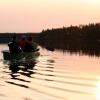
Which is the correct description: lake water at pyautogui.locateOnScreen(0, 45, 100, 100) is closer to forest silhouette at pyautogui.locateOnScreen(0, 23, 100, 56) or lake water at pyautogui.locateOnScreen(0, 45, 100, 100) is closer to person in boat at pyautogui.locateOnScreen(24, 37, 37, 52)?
person in boat at pyautogui.locateOnScreen(24, 37, 37, 52)

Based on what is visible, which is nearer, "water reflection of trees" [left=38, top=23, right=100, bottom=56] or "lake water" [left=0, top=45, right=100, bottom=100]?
"lake water" [left=0, top=45, right=100, bottom=100]

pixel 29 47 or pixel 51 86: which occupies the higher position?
pixel 29 47

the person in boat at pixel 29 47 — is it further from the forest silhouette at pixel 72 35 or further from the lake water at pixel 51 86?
the forest silhouette at pixel 72 35

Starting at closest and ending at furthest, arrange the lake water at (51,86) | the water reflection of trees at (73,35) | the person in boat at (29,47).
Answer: the lake water at (51,86)
the person in boat at (29,47)
the water reflection of trees at (73,35)

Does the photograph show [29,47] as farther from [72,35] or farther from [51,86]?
[72,35]

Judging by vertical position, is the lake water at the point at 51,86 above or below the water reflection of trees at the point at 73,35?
above

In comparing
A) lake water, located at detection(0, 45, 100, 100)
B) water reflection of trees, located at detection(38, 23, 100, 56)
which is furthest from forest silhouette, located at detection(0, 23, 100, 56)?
lake water, located at detection(0, 45, 100, 100)

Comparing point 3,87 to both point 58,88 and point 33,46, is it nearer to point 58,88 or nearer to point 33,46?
point 58,88

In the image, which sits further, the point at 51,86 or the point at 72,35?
the point at 72,35

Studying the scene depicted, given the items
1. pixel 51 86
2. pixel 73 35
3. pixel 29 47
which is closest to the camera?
pixel 51 86

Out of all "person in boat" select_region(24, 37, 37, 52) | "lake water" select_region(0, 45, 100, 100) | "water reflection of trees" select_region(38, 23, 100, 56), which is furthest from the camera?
"water reflection of trees" select_region(38, 23, 100, 56)

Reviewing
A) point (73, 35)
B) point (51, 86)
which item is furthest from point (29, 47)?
point (73, 35)

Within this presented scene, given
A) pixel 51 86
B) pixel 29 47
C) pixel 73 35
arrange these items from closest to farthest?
1. pixel 51 86
2. pixel 29 47
3. pixel 73 35

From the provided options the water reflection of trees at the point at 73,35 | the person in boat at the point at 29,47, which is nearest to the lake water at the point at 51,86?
the person in boat at the point at 29,47
